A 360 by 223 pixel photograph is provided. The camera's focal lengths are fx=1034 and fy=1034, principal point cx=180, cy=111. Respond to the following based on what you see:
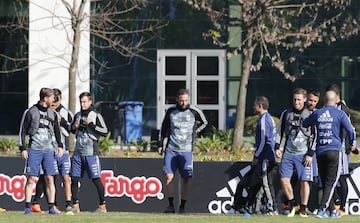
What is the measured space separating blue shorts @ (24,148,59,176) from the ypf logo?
483cm

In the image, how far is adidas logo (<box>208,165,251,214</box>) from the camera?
17.2 metres

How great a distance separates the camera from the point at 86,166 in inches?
643

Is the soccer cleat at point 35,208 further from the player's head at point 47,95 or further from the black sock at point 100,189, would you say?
the player's head at point 47,95

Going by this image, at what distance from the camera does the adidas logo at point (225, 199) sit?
17.2 metres

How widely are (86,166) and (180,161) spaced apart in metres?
1.50

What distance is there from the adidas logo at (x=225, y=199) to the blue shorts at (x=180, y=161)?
4.29 ft

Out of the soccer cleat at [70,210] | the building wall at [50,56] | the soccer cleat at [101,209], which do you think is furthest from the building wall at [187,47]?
the soccer cleat at [70,210]

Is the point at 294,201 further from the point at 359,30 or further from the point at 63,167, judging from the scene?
the point at 359,30

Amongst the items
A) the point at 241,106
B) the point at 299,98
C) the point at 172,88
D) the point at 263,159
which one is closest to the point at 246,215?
the point at 263,159

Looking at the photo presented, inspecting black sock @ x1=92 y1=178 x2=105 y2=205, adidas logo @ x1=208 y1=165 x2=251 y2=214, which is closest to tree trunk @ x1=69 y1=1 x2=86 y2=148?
adidas logo @ x1=208 y1=165 x2=251 y2=214

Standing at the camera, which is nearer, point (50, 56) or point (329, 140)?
point (329, 140)

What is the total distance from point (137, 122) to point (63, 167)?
50.4 feet

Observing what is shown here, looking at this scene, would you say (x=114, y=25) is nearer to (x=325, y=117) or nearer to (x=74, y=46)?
(x=74, y=46)

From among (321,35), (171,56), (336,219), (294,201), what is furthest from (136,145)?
(336,219)
